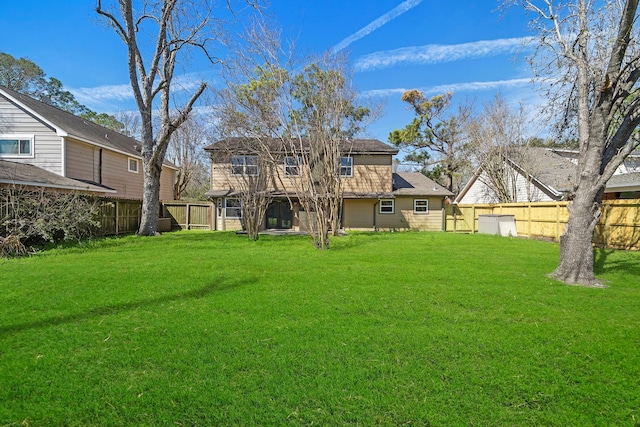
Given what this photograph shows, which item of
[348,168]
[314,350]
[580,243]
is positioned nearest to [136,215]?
[348,168]

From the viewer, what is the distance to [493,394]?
264 cm

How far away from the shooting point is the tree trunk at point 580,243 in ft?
21.5

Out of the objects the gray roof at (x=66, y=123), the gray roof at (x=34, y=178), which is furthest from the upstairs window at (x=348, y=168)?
the gray roof at (x=66, y=123)

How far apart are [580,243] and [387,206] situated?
44.4ft

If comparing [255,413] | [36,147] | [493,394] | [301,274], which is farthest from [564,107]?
[36,147]

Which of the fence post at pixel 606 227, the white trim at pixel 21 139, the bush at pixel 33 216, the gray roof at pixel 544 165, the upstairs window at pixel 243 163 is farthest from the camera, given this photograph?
the gray roof at pixel 544 165

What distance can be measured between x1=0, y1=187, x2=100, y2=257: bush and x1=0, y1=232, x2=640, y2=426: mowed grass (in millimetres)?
3137

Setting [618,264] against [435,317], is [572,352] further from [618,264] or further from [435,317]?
[618,264]

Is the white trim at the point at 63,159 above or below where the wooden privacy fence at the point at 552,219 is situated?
above

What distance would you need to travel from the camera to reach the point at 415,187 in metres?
21.0

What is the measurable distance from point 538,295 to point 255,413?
5.23m

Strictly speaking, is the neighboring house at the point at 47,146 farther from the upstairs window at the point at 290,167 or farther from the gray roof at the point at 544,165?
the gray roof at the point at 544,165

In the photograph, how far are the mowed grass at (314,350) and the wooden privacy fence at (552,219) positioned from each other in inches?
259

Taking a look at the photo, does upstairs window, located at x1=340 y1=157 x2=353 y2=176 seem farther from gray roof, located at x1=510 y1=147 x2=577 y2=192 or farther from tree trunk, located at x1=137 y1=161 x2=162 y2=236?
gray roof, located at x1=510 y1=147 x2=577 y2=192
